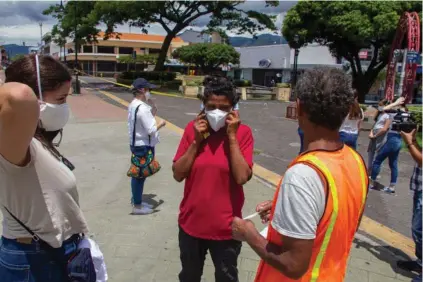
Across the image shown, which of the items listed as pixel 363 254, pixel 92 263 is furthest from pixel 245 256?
pixel 92 263

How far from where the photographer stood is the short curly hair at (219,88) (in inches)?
107

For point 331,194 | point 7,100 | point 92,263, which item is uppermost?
point 7,100

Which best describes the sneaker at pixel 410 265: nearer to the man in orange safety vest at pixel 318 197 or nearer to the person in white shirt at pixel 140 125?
the man in orange safety vest at pixel 318 197

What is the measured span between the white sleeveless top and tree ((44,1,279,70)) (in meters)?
25.9

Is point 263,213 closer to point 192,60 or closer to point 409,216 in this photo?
point 409,216

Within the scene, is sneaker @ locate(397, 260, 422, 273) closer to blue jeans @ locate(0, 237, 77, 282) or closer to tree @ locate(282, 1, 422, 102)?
blue jeans @ locate(0, 237, 77, 282)

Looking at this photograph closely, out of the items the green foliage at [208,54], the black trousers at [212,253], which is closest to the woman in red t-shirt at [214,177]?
the black trousers at [212,253]

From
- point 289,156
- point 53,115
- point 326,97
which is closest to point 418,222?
point 326,97

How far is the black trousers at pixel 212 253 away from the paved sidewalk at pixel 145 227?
2.64ft

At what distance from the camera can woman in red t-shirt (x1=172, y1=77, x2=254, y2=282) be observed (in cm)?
260

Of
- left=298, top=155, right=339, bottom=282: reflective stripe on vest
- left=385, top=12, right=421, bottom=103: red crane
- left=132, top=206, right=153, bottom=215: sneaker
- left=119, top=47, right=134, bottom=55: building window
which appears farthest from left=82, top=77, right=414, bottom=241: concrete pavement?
left=119, top=47, right=134, bottom=55: building window

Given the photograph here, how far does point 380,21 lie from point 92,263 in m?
23.8

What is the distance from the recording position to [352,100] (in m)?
1.62

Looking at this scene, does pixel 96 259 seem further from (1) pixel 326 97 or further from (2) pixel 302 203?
(1) pixel 326 97
